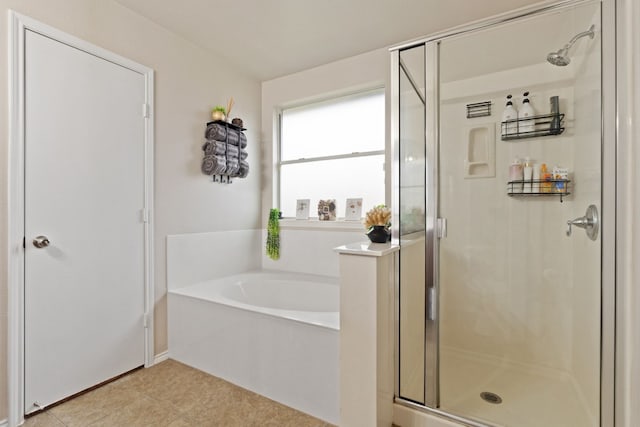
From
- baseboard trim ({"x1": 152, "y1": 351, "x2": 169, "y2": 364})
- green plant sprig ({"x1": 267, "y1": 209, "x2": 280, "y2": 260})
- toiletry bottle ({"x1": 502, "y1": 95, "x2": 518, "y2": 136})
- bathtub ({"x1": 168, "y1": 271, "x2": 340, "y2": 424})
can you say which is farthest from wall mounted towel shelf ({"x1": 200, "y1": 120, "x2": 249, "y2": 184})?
toiletry bottle ({"x1": 502, "y1": 95, "x2": 518, "y2": 136})

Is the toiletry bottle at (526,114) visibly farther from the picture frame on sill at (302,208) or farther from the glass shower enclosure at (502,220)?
the picture frame on sill at (302,208)

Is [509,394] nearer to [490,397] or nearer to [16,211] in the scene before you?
[490,397]

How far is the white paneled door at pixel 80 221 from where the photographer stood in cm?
170

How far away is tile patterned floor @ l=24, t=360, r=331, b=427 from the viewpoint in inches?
65.3

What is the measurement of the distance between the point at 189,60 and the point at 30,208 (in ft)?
5.14

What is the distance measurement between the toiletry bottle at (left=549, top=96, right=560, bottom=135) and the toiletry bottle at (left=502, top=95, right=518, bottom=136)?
20 cm

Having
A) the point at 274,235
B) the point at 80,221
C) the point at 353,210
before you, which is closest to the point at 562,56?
the point at 353,210

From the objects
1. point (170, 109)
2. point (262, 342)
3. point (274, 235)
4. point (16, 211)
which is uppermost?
point (170, 109)

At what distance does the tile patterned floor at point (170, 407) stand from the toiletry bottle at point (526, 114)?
2223mm

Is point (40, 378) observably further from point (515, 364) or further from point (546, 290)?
point (546, 290)

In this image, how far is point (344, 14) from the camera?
7.20 feet

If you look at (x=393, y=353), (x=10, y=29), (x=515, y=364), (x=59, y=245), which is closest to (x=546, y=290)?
(x=515, y=364)

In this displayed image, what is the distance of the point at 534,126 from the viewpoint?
2.12 metres

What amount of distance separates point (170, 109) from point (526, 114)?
8.41 feet
